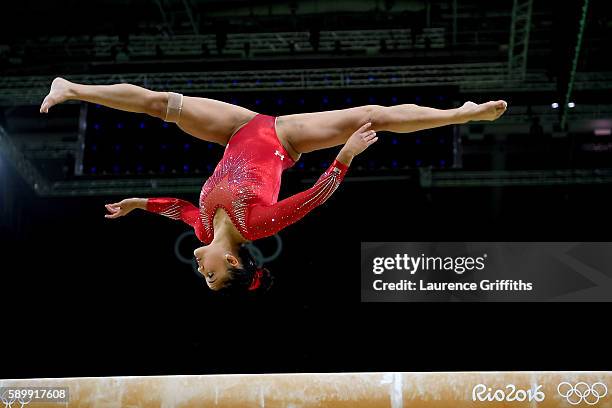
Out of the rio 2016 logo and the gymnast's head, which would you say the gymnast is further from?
the rio 2016 logo

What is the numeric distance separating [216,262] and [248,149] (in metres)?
0.60

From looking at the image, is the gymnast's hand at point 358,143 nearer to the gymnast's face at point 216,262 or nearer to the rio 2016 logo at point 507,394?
the gymnast's face at point 216,262

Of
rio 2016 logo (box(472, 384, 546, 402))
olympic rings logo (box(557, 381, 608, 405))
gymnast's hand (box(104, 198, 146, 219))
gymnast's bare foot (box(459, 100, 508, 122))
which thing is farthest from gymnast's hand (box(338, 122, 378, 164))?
olympic rings logo (box(557, 381, 608, 405))

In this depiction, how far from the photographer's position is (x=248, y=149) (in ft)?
13.4

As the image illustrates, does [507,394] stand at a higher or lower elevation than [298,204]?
lower

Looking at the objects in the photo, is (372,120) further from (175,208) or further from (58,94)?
(58,94)

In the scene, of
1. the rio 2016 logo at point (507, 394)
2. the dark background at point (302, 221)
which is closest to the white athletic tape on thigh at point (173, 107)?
the rio 2016 logo at point (507, 394)

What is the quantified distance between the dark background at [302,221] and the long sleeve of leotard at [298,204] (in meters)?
4.27

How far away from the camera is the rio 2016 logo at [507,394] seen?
19.2 ft

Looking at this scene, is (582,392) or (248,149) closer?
(248,149)

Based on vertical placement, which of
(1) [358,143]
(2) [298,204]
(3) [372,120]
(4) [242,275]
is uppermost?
(3) [372,120]

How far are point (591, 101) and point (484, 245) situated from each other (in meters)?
2.12

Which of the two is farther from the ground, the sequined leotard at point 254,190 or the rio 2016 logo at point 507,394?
the sequined leotard at point 254,190

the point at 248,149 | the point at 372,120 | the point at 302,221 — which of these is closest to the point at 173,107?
the point at 248,149
